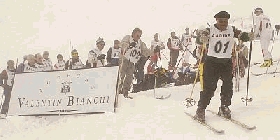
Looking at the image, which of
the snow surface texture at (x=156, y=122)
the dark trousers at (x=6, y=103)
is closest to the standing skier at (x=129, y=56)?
the snow surface texture at (x=156, y=122)

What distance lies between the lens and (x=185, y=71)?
A: 13.5 meters

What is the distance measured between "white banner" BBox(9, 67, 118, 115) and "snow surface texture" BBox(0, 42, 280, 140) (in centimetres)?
22

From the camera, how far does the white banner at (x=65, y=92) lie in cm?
969

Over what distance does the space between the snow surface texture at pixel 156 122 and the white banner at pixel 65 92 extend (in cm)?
22

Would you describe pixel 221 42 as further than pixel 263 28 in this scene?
No

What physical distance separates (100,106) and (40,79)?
1.76m

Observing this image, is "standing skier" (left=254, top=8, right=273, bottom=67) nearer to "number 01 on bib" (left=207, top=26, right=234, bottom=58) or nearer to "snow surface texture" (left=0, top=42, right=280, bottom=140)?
"snow surface texture" (left=0, top=42, right=280, bottom=140)

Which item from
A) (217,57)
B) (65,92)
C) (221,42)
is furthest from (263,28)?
(65,92)

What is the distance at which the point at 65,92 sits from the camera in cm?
997

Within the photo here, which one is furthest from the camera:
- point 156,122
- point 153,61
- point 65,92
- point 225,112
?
point 153,61

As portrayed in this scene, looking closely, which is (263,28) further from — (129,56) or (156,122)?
(156,122)

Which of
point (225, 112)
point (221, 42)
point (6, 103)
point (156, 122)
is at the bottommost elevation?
point (6, 103)

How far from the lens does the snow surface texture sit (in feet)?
24.6

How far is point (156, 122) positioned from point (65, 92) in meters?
2.60
